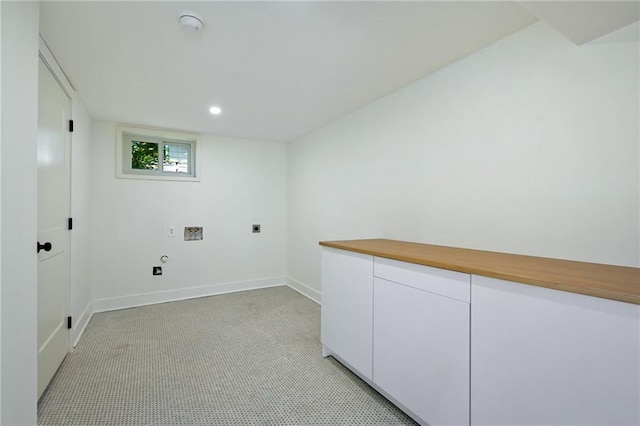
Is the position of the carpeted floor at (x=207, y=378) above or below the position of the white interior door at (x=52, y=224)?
below

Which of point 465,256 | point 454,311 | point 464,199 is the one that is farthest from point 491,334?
point 464,199

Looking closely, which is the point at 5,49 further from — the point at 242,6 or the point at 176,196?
the point at 176,196

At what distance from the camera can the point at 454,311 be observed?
131 cm

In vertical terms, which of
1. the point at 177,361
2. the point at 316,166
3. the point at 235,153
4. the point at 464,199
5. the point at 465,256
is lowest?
the point at 177,361

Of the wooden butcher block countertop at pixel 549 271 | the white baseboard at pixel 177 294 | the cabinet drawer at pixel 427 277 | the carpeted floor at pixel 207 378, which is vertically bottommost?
the carpeted floor at pixel 207 378

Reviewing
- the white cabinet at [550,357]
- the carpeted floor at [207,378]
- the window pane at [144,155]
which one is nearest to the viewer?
the white cabinet at [550,357]

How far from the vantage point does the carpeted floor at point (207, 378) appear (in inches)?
63.6

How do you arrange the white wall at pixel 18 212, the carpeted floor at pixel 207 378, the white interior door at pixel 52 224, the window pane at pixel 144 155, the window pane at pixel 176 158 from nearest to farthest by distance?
the white wall at pixel 18 212, the carpeted floor at pixel 207 378, the white interior door at pixel 52 224, the window pane at pixel 144 155, the window pane at pixel 176 158

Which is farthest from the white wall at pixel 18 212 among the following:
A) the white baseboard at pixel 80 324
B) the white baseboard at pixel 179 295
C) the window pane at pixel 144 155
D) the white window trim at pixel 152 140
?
the window pane at pixel 144 155

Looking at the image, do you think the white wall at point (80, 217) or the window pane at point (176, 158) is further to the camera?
the window pane at point (176, 158)

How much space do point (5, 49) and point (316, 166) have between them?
9.32 ft

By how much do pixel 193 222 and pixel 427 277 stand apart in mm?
3269

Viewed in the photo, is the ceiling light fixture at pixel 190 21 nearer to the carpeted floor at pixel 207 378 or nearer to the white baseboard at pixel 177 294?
the carpeted floor at pixel 207 378

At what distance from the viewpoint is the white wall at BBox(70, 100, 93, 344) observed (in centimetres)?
243
